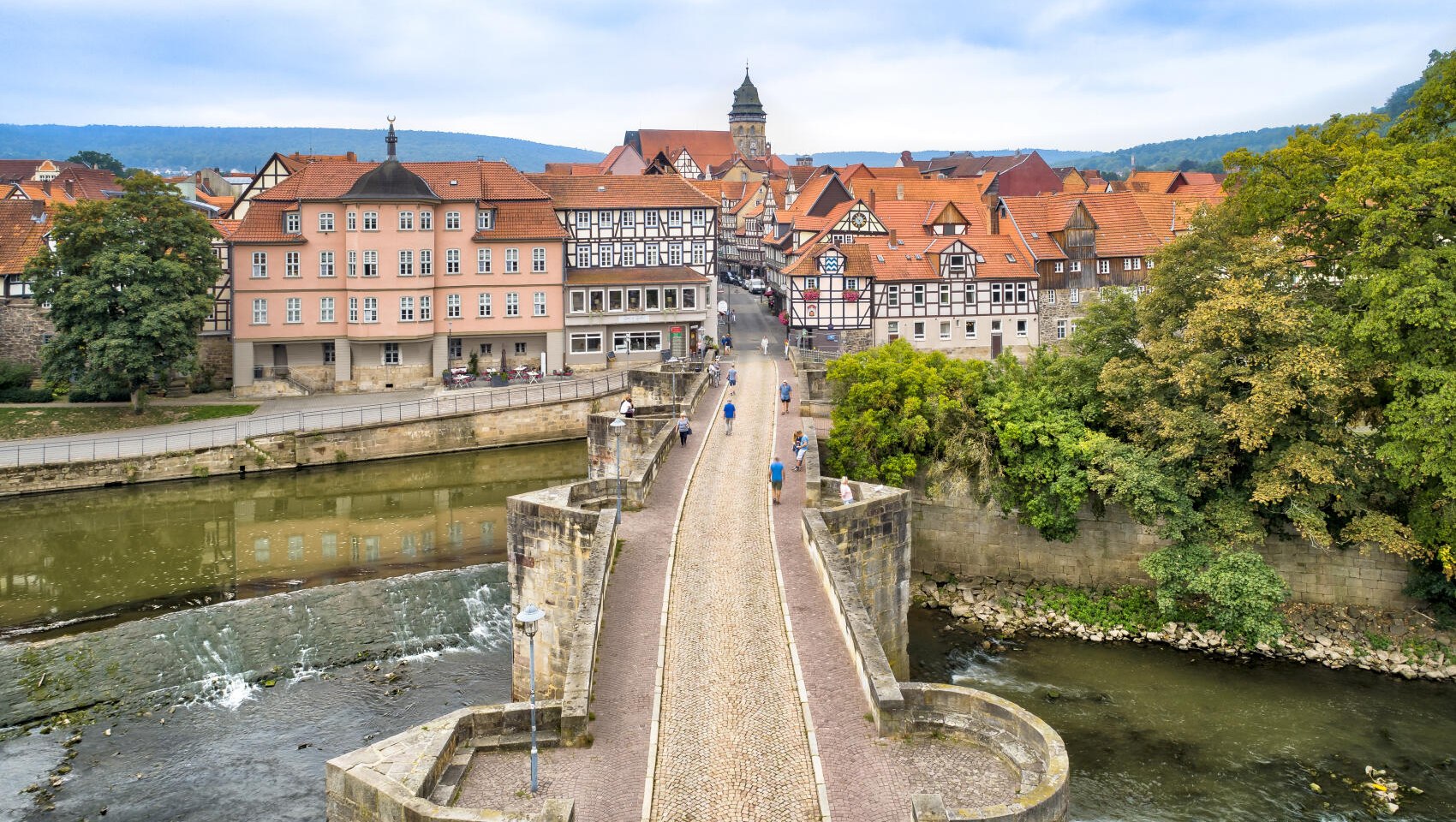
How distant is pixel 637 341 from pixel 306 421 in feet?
61.6

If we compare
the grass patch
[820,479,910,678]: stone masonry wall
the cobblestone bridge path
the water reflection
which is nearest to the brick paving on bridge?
the cobblestone bridge path

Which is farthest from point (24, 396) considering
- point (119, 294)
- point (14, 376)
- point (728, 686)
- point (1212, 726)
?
point (1212, 726)

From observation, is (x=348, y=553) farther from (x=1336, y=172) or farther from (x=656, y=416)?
(x=1336, y=172)

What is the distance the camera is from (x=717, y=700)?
16.5 meters

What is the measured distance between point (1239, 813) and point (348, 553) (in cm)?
2533

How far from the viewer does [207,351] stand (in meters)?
56.1

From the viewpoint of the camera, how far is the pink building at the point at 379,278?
178 feet

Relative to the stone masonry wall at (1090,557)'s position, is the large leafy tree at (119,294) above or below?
above

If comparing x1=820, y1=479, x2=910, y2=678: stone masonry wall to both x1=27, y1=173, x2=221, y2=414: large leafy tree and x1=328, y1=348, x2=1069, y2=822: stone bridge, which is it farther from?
x1=27, y1=173, x2=221, y2=414: large leafy tree

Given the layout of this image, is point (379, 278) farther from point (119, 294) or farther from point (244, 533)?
point (244, 533)

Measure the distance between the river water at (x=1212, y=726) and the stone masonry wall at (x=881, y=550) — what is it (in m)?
2.51

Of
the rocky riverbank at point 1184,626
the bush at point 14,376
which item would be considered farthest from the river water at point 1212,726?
the bush at point 14,376

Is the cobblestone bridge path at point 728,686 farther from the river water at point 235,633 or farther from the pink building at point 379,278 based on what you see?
the pink building at point 379,278

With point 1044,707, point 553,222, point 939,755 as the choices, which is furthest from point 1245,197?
point 553,222
